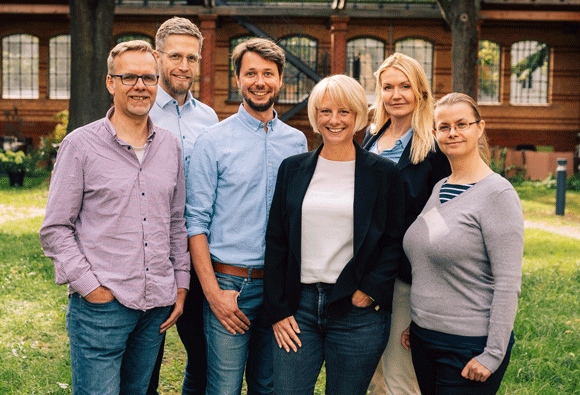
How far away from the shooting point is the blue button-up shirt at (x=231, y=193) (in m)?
3.00

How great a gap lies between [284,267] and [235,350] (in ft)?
1.93

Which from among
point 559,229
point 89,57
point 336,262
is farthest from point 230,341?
point 89,57

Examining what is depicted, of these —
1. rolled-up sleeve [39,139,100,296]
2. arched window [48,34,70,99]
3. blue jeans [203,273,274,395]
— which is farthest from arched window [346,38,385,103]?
rolled-up sleeve [39,139,100,296]

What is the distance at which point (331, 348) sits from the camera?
268cm

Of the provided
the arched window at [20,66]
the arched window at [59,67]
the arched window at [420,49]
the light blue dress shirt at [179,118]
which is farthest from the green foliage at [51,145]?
the light blue dress shirt at [179,118]

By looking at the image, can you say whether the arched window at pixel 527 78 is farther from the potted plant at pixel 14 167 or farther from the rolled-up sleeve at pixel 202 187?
the rolled-up sleeve at pixel 202 187

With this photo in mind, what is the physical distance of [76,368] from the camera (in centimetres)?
267

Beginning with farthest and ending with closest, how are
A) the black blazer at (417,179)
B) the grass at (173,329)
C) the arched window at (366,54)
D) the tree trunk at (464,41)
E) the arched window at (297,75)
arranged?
the arched window at (366,54) → the arched window at (297,75) → the tree trunk at (464,41) → the grass at (173,329) → the black blazer at (417,179)

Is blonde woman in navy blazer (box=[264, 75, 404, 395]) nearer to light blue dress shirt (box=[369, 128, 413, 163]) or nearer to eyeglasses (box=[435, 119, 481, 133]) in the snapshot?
eyeglasses (box=[435, 119, 481, 133])

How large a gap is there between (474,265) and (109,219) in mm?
1717

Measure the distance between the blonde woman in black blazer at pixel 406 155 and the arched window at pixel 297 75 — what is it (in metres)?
15.9

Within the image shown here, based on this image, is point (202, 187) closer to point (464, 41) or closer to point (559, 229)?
point (559, 229)

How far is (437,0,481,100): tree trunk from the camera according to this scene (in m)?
13.7

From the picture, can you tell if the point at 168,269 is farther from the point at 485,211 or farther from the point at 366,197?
the point at 485,211
